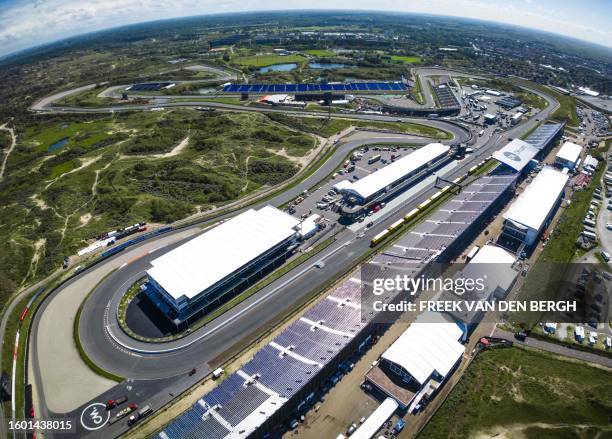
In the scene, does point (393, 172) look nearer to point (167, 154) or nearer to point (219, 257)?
point (219, 257)

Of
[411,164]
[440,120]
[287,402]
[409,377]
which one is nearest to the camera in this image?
[287,402]

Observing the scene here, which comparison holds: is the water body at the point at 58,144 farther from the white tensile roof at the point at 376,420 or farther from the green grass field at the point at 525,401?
the green grass field at the point at 525,401

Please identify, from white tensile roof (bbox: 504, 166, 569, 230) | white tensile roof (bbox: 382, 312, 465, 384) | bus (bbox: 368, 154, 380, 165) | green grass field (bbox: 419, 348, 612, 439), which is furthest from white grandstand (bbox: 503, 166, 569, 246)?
bus (bbox: 368, 154, 380, 165)

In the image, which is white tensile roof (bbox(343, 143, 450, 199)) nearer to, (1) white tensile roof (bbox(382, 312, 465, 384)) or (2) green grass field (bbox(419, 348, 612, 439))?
(1) white tensile roof (bbox(382, 312, 465, 384))

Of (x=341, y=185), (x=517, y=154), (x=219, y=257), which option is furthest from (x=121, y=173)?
(x=517, y=154)

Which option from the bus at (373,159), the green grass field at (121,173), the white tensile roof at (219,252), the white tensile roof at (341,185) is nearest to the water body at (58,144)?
the green grass field at (121,173)

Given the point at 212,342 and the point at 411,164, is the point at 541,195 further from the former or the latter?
the point at 212,342

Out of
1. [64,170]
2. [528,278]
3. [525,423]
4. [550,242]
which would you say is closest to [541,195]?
[550,242]
